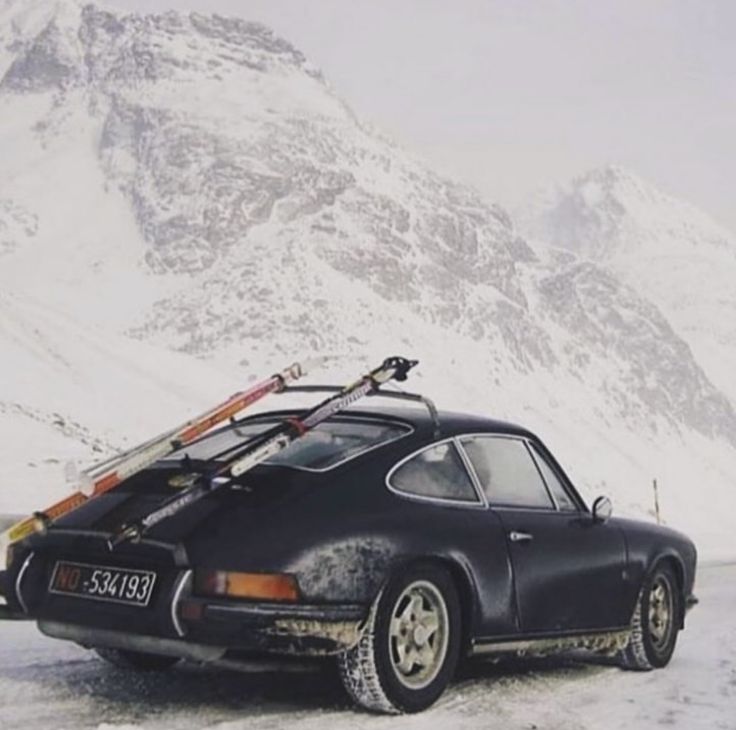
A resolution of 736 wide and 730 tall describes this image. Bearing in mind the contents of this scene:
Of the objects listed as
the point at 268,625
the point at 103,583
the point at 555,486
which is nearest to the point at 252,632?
the point at 268,625

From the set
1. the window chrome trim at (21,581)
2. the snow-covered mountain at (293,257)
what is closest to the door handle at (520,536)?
the window chrome trim at (21,581)

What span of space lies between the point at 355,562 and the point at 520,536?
3.84ft

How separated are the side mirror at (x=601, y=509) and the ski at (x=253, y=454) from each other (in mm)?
1321

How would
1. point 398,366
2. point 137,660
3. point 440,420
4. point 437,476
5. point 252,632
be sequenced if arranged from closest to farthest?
point 252,632 < point 437,476 < point 440,420 < point 137,660 < point 398,366

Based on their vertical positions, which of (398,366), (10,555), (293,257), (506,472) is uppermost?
(293,257)

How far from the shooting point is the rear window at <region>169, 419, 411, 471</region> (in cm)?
542

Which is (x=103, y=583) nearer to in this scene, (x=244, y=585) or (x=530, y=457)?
(x=244, y=585)

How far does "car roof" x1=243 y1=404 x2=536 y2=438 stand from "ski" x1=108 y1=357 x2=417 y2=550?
0.11m

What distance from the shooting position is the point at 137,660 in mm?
6012

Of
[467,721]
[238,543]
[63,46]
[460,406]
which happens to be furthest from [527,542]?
[63,46]

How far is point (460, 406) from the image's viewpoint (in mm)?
102438

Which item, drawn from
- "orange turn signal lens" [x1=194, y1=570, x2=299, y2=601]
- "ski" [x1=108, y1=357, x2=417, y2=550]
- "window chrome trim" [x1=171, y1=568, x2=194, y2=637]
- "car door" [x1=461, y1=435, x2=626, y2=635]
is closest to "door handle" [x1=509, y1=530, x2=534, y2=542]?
"car door" [x1=461, y1=435, x2=626, y2=635]

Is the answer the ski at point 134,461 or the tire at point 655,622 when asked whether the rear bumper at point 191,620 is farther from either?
the tire at point 655,622

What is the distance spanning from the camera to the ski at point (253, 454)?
4.91m
